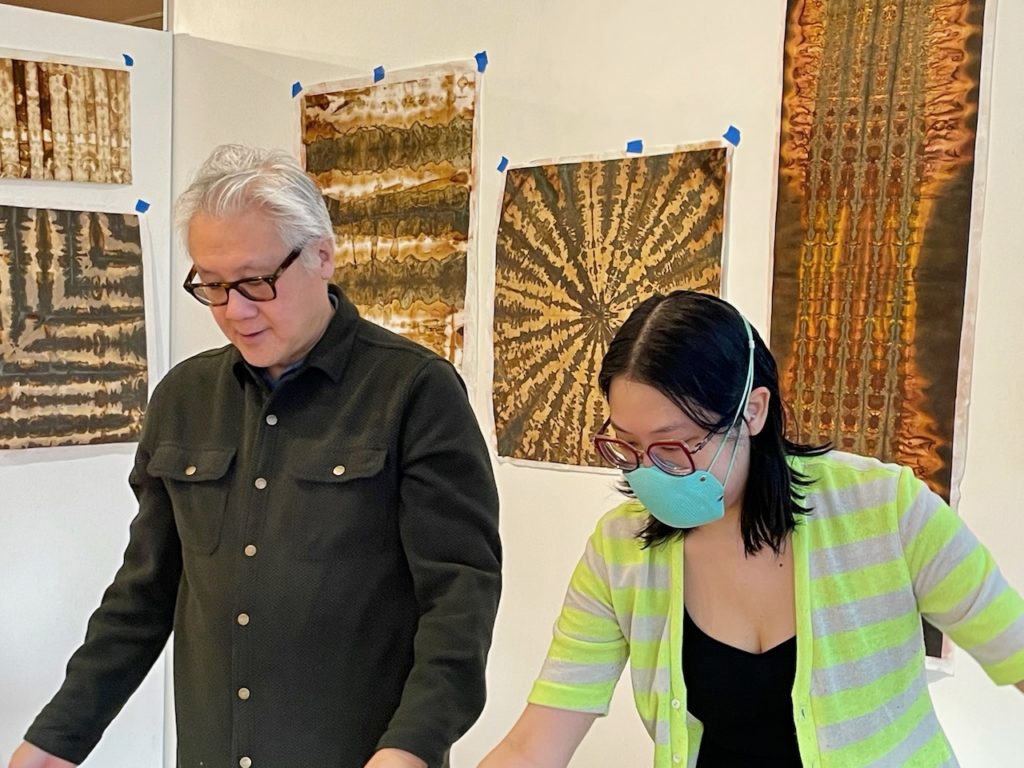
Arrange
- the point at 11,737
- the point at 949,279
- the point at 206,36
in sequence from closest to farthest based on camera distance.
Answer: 1. the point at 949,279
2. the point at 11,737
3. the point at 206,36

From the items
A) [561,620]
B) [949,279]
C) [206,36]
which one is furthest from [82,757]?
[206,36]

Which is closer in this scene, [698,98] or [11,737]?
[698,98]

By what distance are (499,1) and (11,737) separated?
227 centimetres

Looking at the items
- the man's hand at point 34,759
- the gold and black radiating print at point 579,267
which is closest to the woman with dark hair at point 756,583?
the man's hand at point 34,759

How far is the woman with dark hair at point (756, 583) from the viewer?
127 centimetres

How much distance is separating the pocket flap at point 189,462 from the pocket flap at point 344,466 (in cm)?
13

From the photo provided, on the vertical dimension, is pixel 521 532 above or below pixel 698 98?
below

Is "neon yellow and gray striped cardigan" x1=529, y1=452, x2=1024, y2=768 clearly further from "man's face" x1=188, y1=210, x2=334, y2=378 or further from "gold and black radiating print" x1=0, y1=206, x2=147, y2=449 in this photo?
"gold and black radiating print" x1=0, y1=206, x2=147, y2=449

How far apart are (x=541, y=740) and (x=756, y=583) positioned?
0.32 metres

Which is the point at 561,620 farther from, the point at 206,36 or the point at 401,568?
the point at 206,36

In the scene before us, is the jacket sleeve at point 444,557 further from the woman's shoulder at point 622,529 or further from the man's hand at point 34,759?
the man's hand at point 34,759

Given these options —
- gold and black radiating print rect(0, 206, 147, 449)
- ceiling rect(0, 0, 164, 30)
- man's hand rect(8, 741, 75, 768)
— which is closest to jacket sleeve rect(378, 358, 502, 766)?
man's hand rect(8, 741, 75, 768)

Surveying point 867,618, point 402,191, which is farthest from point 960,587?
point 402,191

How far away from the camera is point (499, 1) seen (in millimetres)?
2635
